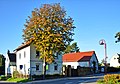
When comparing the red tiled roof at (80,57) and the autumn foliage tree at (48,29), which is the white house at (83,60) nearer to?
the red tiled roof at (80,57)

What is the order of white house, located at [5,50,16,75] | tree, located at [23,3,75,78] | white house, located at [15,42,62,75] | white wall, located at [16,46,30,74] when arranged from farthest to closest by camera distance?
white house, located at [5,50,16,75], white wall, located at [16,46,30,74], white house, located at [15,42,62,75], tree, located at [23,3,75,78]

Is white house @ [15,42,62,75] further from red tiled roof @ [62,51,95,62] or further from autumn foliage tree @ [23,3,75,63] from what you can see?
red tiled roof @ [62,51,95,62]

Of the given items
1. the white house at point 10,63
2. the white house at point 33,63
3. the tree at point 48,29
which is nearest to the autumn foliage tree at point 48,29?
the tree at point 48,29

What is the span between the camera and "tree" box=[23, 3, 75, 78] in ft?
169

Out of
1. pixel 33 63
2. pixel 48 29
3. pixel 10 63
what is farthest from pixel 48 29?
pixel 10 63

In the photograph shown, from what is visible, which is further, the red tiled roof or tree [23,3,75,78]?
the red tiled roof

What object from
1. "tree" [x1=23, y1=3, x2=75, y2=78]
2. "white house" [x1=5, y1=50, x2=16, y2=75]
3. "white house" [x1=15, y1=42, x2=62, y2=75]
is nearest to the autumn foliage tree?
"tree" [x1=23, y1=3, x2=75, y2=78]

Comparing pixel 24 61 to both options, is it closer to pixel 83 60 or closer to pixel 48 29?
pixel 48 29

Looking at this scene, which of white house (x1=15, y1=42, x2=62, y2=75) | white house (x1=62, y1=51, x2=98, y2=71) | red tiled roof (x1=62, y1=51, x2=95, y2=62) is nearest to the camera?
white house (x1=15, y1=42, x2=62, y2=75)

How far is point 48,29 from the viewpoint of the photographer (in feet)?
168

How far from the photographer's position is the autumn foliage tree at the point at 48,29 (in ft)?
169

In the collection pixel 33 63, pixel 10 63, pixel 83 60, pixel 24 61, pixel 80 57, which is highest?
pixel 80 57

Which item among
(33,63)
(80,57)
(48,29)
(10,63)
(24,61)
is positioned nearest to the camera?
(48,29)

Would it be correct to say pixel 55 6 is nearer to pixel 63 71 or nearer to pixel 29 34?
pixel 29 34
